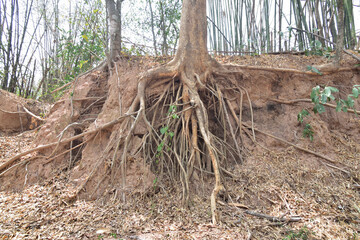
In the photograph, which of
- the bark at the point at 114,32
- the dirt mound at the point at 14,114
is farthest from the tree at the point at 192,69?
the dirt mound at the point at 14,114

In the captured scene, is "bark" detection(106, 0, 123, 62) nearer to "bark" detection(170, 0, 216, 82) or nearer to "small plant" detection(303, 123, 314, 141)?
"bark" detection(170, 0, 216, 82)

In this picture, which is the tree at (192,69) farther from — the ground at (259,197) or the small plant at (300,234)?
the small plant at (300,234)

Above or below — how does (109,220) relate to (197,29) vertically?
below

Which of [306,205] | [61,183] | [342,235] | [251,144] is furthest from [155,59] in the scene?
[342,235]

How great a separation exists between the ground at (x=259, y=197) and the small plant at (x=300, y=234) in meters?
0.01

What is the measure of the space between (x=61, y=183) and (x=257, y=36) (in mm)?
5632

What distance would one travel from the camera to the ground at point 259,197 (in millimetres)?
2557

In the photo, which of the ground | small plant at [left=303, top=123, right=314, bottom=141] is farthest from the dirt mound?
small plant at [left=303, top=123, right=314, bottom=141]

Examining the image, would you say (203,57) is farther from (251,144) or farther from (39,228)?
(39,228)

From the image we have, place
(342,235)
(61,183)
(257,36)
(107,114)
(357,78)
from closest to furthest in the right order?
(342,235)
(61,183)
(107,114)
(357,78)
(257,36)

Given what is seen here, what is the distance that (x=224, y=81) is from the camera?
443 centimetres

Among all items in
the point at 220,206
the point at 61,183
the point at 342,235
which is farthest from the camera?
the point at 61,183

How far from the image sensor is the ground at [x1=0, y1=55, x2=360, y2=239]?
8.39ft

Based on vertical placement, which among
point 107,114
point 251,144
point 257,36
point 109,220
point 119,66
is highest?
point 257,36
